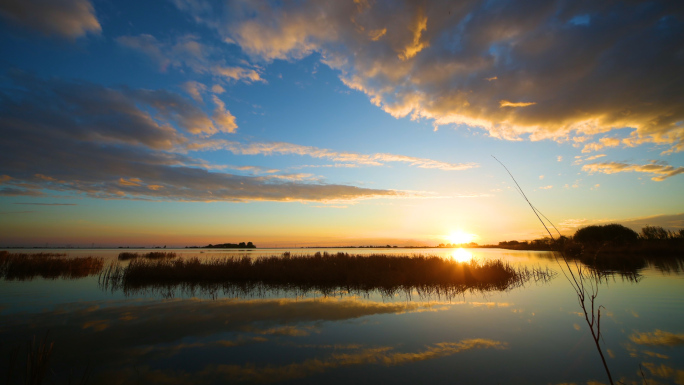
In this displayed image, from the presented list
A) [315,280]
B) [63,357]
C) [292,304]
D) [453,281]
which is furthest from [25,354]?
[453,281]

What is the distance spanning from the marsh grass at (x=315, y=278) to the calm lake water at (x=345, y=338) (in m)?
3.28

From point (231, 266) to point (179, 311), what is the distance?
38.1ft

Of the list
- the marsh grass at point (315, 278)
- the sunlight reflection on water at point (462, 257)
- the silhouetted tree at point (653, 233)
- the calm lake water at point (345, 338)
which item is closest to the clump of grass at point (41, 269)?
the marsh grass at point (315, 278)

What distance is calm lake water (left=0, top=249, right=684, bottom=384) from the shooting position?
6.37 metres

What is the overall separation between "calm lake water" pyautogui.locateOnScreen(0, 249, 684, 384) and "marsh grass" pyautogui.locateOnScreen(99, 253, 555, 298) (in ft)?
10.7

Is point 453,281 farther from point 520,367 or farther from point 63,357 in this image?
point 63,357

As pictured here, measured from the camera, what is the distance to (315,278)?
2066cm

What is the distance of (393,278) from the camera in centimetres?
1950

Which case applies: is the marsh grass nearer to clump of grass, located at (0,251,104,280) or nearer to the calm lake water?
the calm lake water

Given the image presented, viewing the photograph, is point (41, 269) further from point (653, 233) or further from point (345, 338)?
point (653, 233)

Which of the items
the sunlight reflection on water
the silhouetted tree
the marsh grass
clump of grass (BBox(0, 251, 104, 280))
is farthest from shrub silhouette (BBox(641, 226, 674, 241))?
clump of grass (BBox(0, 251, 104, 280))

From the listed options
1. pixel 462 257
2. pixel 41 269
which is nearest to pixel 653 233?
pixel 462 257

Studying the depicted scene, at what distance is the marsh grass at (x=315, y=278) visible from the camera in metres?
17.5

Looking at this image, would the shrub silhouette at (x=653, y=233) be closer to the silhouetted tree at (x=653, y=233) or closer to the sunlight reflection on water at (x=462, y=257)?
the silhouetted tree at (x=653, y=233)
